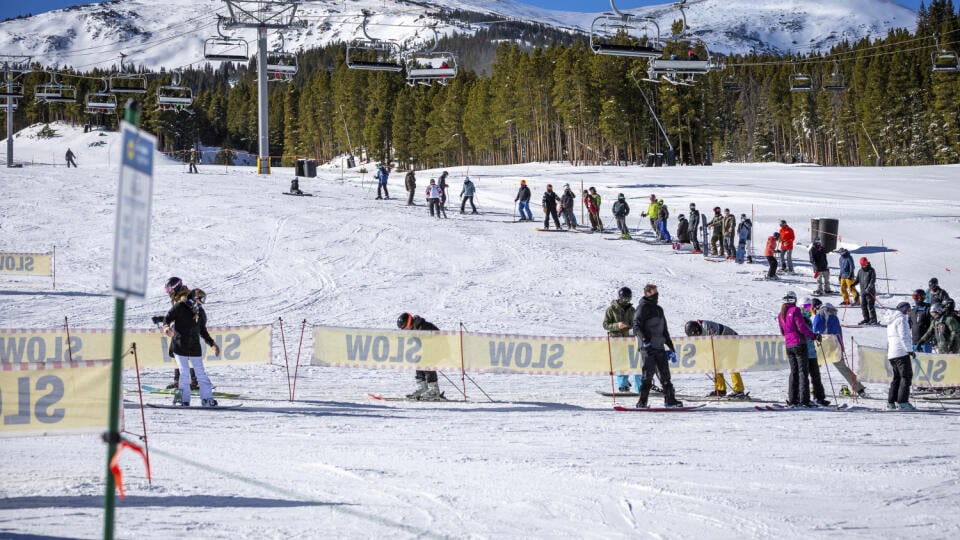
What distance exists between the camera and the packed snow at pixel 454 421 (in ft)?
20.3

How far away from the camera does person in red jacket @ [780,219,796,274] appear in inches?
922

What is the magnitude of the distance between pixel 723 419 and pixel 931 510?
13.4 feet

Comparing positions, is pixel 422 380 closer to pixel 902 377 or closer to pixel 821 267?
pixel 902 377

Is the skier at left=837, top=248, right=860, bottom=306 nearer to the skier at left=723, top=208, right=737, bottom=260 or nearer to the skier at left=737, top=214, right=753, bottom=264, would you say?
the skier at left=737, top=214, right=753, bottom=264

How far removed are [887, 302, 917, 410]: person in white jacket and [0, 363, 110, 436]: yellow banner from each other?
983cm

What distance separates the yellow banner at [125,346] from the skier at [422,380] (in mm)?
2206

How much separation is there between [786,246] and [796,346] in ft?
41.6

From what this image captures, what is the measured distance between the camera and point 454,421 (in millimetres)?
10258

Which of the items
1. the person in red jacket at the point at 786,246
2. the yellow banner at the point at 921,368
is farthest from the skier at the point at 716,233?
the yellow banner at the point at 921,368

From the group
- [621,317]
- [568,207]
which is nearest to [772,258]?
[568,207]

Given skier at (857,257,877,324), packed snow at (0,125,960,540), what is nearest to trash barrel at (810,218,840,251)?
packed snow at (0,125,960,540)

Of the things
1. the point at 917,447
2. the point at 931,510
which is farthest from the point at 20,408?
the point at 917,447

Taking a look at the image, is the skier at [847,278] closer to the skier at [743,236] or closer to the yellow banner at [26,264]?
the skier at [743,236]

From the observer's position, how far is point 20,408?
6.96 metres
